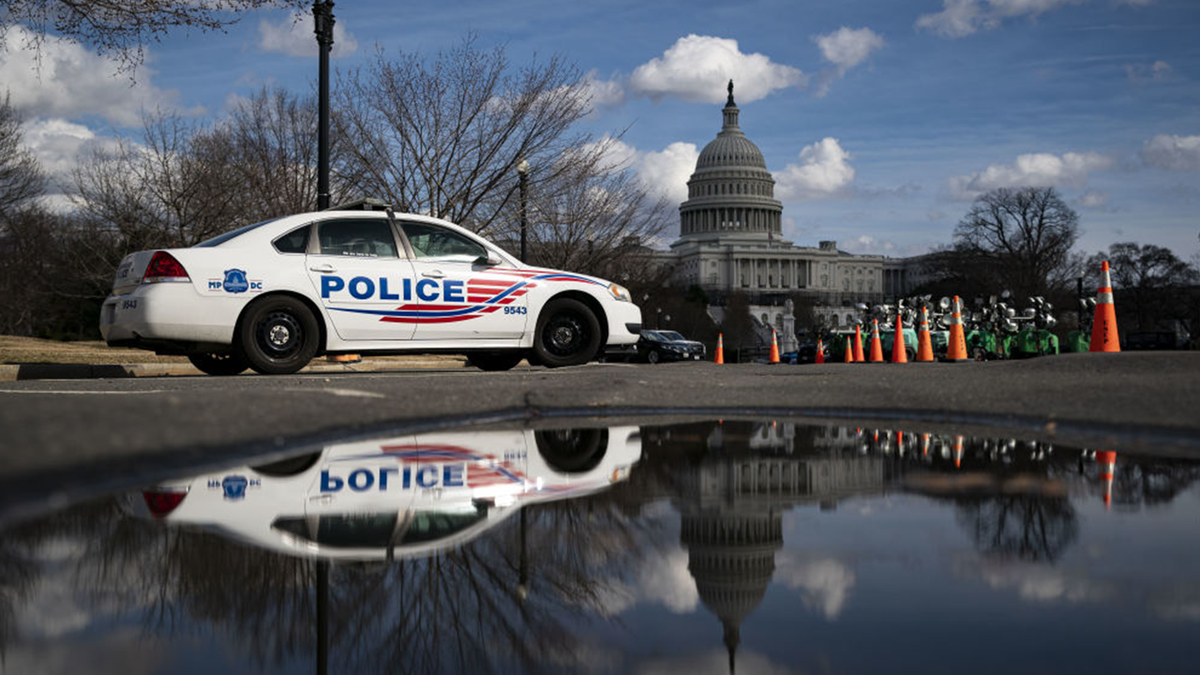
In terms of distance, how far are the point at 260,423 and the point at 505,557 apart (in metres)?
2.75

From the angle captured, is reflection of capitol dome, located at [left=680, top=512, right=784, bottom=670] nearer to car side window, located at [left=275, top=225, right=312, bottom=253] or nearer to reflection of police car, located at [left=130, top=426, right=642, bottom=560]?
reflection of police car, located at [left=130, top=426, right=642, bottom=560]

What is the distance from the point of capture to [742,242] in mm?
147625

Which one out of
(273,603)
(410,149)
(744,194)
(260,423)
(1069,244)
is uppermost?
(744,194)

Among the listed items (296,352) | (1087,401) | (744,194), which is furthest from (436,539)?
(744,194)

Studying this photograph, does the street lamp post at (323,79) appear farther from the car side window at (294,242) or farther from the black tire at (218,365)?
the car side window at (294,242)

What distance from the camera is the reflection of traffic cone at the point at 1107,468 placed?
3.63 meters

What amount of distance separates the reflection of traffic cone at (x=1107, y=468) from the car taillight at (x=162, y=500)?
296 centimetres

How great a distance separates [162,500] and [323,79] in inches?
459

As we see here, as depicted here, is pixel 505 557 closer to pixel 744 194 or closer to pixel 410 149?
pixel 410 149

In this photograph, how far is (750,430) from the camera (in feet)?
18.9

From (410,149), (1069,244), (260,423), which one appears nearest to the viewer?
(260,423)

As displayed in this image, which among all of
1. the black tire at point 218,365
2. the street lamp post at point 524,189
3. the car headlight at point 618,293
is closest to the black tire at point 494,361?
the car headlight at point 618,293

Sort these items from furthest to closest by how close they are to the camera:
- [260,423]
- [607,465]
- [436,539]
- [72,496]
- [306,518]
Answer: [260,423]
[607,465]
[72,496]
[306,518]
[436,539]

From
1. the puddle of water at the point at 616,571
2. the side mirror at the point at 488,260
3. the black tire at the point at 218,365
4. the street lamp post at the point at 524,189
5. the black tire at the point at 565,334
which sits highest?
the street lamp post at the point at 524,189
